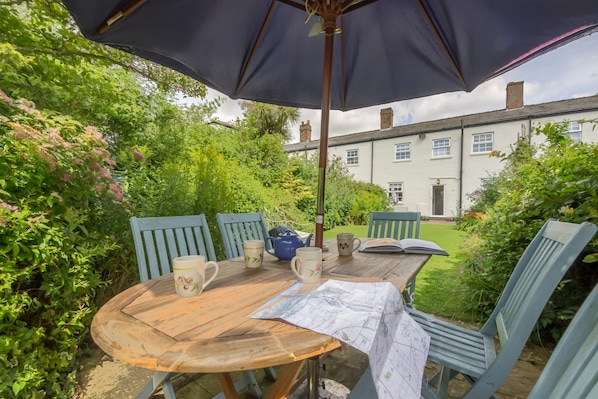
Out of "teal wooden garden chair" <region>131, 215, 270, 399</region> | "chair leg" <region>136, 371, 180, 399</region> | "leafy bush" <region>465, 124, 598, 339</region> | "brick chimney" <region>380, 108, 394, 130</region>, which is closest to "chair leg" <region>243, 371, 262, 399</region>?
"teal wooden garden chair" <region>131, 215, 270, 399</region>

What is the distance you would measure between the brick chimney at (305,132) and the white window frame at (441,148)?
8697 mm

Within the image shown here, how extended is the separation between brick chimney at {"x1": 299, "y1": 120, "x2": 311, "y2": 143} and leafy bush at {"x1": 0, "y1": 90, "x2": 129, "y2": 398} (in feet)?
60.3

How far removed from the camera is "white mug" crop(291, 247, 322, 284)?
1.16 metres

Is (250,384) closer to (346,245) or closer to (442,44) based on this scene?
(346,245)

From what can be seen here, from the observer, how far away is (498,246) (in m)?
2.69

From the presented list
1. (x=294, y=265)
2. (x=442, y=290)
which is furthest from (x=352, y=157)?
(x=294, y=265)

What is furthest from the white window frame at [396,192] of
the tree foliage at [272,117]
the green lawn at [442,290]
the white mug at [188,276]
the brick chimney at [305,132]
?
the white mug at [188,276]

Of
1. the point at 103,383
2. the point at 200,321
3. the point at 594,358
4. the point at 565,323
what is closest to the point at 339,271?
the point at 200,321

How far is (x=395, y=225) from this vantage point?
9.16ft

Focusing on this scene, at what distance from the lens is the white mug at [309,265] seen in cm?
116

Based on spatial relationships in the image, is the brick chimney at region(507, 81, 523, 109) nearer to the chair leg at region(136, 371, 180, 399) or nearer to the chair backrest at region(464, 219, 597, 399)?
the chair backrest at region(464, 219, 597, 399)

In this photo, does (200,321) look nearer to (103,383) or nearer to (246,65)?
(103,383)

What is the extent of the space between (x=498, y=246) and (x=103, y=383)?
3.52 m

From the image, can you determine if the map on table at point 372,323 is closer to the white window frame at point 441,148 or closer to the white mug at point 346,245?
the white mug at point 346,245
